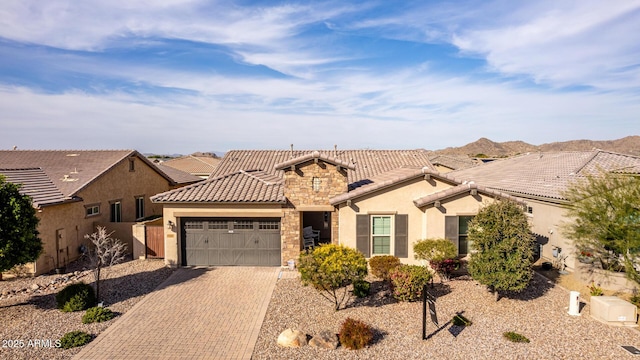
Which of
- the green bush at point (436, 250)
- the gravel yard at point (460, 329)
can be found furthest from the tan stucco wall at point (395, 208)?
the gravel yard at point (460, 329)

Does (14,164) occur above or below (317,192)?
above

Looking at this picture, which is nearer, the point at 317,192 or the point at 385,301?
the point at 385,301

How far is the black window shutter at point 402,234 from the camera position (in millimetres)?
15875

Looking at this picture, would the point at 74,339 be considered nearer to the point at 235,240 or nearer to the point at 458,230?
the point at 235,240

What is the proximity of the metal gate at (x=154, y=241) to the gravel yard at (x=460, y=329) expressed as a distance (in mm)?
7655

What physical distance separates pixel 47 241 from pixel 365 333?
14775 millimetres

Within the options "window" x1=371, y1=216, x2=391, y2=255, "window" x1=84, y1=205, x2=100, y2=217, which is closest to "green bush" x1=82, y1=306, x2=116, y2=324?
"window" x1=84, y1=205, x2=100, y2=217

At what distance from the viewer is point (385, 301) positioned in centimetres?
1272

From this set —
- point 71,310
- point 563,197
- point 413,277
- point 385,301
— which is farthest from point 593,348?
point 71,310

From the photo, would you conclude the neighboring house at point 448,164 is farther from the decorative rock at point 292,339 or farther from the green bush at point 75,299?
the green bush at point 75,299

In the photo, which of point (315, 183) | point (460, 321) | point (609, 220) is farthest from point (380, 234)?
point (609, 220)

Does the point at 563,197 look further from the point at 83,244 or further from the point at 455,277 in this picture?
the point at 83,244

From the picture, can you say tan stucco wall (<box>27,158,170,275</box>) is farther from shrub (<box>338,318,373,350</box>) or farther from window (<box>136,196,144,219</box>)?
shrub (<box>338,318,373,350</box>)

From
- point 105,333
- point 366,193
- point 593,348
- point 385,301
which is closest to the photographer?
point 593,348
